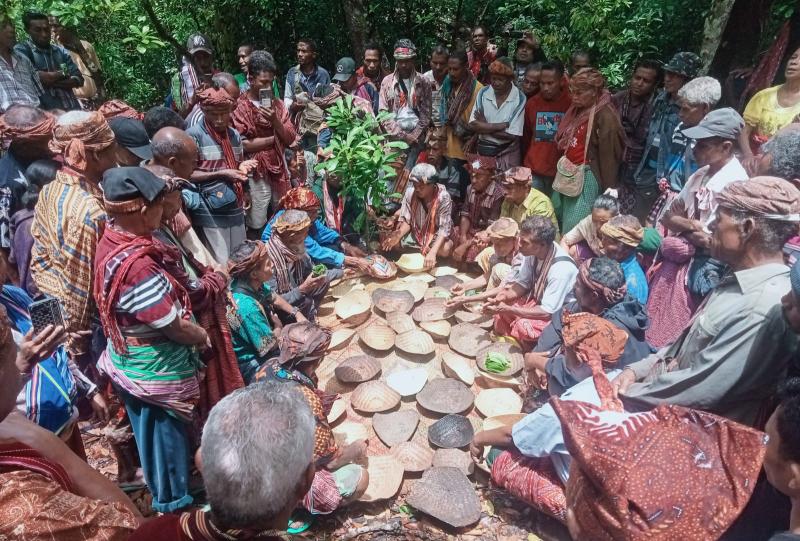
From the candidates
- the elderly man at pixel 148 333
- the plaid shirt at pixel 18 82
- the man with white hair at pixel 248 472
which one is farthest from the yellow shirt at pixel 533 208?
the plaid shirt at pixel 18 82

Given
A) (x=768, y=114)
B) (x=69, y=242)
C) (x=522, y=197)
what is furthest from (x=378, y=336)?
(x=768, y=114)

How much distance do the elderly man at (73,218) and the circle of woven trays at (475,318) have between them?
97.8 inches

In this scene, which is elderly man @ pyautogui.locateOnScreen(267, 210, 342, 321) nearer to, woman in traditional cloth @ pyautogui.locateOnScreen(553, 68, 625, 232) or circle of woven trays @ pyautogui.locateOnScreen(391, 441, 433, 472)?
circle of woven trays @ pyautogui.locateOnScreen(391, 441, 433, 472)

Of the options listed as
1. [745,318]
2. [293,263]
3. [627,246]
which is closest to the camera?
[745,318]

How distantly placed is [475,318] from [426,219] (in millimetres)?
1270

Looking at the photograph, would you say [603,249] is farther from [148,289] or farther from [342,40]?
[342,40]

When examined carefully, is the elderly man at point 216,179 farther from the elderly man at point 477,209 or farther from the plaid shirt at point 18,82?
the plaid shirt at point 18,82

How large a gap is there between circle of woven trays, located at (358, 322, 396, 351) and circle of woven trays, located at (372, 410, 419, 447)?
573mm

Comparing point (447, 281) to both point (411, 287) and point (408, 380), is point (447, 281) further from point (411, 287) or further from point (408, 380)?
point (408, 380)

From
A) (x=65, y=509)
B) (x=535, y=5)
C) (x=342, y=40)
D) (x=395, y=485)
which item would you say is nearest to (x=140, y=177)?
(x=65, y=509)

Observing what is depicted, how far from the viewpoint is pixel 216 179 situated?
382cm

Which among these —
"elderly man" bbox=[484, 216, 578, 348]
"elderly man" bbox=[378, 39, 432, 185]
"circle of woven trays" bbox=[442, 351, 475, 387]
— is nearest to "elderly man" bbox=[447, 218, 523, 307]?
"elderly man" bbox=[484, 216, 578, 348]

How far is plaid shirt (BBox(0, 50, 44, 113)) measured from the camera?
4.69m

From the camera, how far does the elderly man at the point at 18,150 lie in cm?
288
